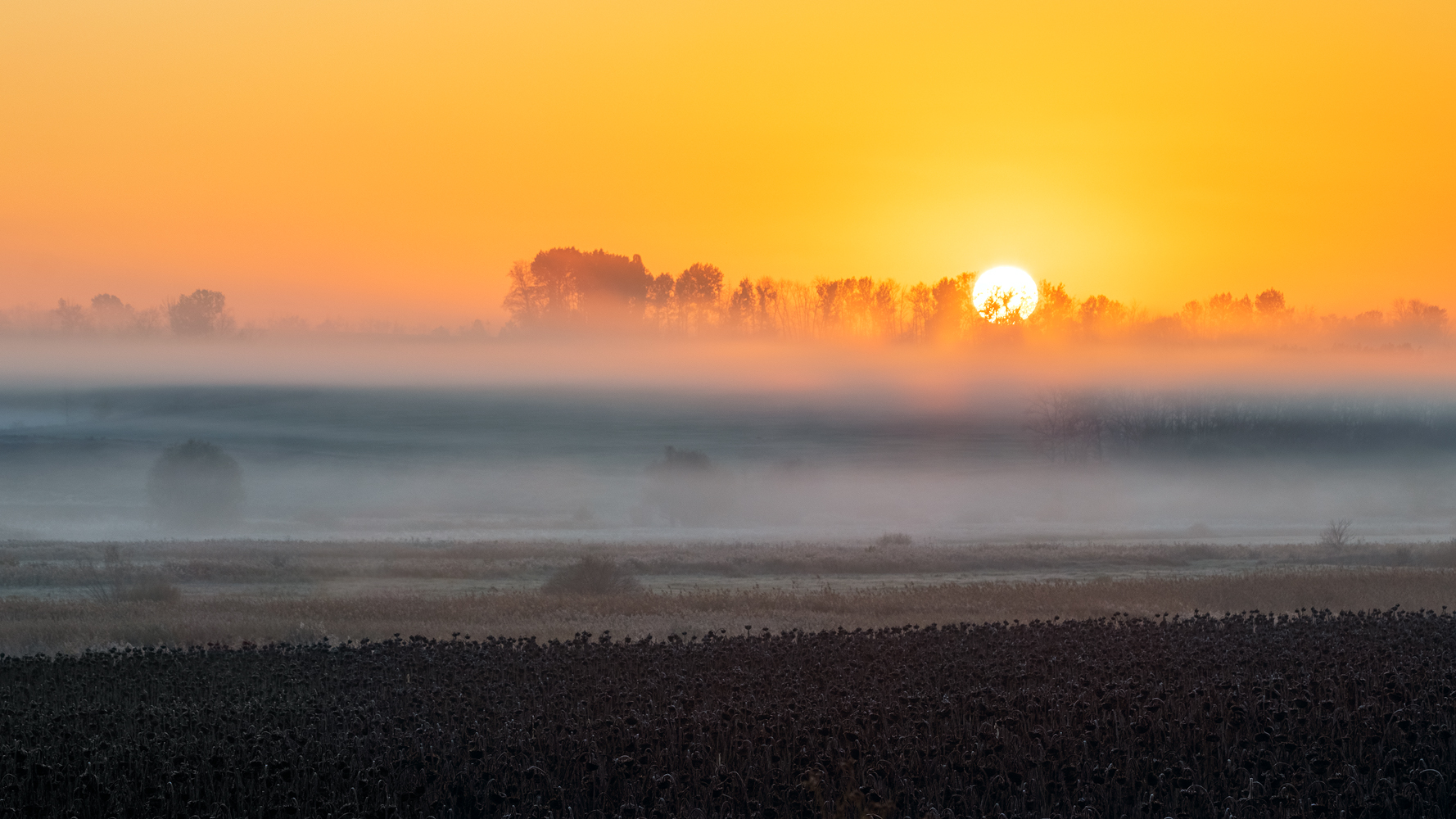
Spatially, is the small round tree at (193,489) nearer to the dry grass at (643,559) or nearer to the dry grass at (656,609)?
the dry grass at (643,559)

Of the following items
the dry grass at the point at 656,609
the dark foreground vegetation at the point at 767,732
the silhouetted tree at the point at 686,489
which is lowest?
the dry grass at the point at 656,609

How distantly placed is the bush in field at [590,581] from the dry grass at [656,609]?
5.23 feet

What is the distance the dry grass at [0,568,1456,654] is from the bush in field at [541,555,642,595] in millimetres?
1595

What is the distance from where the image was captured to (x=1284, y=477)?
98000 mm

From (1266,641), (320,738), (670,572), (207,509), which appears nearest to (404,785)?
(320,738)

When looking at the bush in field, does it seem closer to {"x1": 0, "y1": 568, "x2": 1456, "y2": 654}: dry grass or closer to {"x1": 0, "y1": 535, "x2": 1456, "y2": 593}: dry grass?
{"x1": 0, "y1": 568, "x2": 1456, "y2": 654}: dry grass

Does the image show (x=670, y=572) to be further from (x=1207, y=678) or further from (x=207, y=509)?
(x=207, y=509)

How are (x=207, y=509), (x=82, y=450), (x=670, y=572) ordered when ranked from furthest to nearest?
(x=82, y=450)
(x=207, y=509)
(x=670, y=572)

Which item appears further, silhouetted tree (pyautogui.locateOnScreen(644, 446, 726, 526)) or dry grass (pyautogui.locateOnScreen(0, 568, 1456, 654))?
silhouetted tree (pyautogui.locateOnScreen(644, 446, 726, 526))

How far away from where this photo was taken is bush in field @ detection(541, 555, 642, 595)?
30.6m

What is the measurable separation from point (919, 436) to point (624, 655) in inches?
4670

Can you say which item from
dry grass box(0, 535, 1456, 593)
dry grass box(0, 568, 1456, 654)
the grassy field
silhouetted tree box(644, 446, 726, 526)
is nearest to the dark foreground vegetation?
the grassy field

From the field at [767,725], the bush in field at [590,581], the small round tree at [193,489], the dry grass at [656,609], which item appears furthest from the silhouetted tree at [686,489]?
the field at [767,725]

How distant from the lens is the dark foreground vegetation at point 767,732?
662 centimetres
